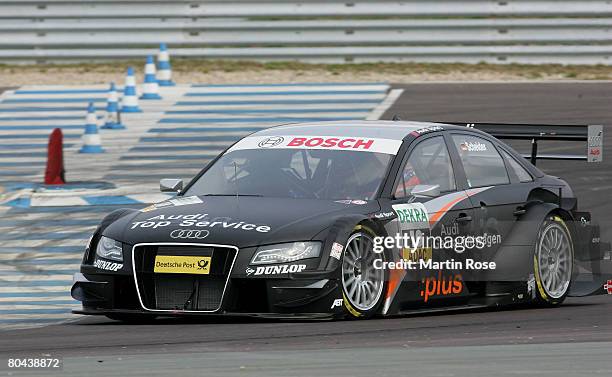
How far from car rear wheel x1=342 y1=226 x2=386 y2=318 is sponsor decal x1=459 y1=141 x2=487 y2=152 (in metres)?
1.52

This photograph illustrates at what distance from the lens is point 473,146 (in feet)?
34.8

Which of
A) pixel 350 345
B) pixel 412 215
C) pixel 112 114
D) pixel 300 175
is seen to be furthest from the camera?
pixel 112 114

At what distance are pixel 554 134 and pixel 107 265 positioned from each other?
4.04 metres

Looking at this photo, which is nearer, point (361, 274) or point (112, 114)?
point (361, 274)

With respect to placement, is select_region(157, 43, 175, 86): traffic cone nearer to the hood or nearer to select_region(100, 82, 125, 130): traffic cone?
select_region(100, 82, 125, 130): traffic cone

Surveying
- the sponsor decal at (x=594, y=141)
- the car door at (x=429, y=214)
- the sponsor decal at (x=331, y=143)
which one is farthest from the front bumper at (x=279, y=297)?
the sponsor decal at (x=594, y=141)

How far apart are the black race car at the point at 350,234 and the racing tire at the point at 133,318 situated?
0.04m

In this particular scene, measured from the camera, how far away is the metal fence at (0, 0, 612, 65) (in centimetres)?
2562

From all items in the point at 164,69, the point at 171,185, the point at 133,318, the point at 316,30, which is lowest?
the point at 133,318

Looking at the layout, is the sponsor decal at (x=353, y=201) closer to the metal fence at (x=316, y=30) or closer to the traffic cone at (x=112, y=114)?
the traffic cone at (x=112, y=114)

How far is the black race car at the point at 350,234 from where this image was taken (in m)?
8.86

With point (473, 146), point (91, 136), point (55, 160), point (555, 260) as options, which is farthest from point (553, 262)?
point (91, 136)

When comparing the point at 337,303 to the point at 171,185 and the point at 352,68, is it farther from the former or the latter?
the point at 352,68

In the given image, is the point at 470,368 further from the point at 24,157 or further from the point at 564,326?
the point at 24,157
